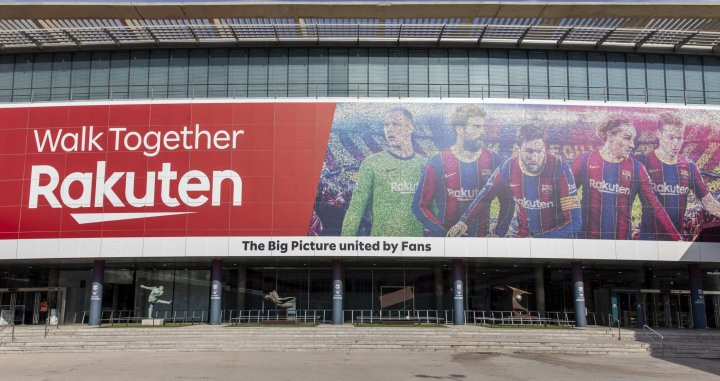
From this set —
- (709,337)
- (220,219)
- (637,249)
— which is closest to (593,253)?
(637,249)

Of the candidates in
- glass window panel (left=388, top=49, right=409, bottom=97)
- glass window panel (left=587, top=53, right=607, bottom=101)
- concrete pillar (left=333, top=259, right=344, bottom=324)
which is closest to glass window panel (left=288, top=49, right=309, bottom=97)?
glass window panel (left=388, top=49, right=409, bottom=97)

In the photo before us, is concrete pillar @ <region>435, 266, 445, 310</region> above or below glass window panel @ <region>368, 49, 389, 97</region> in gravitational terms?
below

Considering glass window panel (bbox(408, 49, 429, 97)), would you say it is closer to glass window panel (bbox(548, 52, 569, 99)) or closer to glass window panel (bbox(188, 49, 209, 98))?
glass window panel (bbox(548, 52, 569, 99))

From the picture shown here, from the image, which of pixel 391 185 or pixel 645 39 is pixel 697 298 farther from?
pixel 391 185

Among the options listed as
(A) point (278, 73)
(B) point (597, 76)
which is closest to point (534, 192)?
(B) point (597, 76)

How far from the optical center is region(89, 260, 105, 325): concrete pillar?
120ft

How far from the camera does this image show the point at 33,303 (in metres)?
40.5

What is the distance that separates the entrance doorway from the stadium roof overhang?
46.5ft

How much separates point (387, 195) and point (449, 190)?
10.9 ft

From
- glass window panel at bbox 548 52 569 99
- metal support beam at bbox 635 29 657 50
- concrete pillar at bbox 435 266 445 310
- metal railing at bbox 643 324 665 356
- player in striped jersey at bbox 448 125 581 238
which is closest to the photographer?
metal railing at bbox 643 324 665 356

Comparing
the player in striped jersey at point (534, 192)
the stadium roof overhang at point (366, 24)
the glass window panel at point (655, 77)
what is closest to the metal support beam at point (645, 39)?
the stadium roof overhang at point (366, 24)

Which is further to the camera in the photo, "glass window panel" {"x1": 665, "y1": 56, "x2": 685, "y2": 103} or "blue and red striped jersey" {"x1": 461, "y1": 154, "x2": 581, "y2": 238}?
"glass window panel" {"x1": 665, "y1": 56, "x2": 685, "y2": 103}

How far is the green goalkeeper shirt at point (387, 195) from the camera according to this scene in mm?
36312

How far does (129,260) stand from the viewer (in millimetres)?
38000
